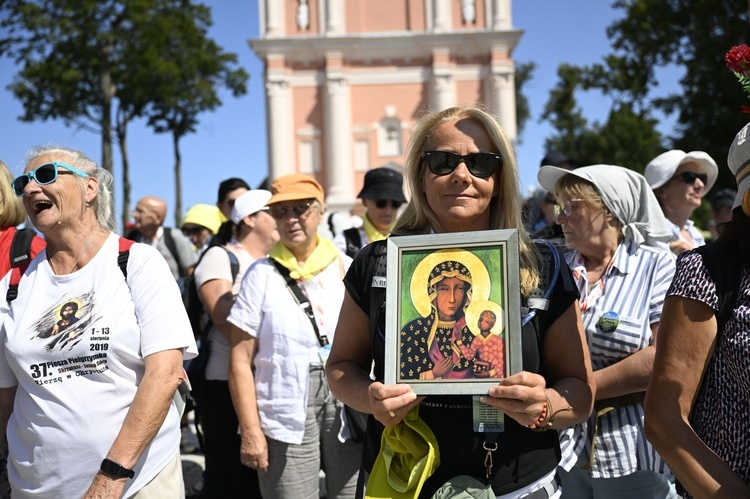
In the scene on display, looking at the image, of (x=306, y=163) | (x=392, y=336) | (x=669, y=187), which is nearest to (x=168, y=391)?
(x=392, y=336)

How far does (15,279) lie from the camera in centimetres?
345

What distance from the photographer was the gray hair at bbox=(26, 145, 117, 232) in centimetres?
340

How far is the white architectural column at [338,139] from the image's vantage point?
38.4 m

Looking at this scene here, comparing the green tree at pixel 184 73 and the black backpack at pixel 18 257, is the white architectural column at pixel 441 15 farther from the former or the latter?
the black backpack at pixel 18 257

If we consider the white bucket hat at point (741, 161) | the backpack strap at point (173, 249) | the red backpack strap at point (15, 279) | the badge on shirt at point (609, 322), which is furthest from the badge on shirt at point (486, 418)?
the backpack strap at point (173, 249)

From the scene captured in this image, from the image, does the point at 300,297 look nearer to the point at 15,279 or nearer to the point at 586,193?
the point at 15,279

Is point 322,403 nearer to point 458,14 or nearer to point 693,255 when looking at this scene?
point 693,255

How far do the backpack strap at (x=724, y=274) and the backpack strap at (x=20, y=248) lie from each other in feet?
9.93

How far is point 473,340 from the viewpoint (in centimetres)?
230

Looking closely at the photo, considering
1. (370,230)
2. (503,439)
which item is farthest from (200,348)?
(503,439)

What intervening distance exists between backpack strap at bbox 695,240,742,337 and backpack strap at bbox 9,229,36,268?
3028 mm

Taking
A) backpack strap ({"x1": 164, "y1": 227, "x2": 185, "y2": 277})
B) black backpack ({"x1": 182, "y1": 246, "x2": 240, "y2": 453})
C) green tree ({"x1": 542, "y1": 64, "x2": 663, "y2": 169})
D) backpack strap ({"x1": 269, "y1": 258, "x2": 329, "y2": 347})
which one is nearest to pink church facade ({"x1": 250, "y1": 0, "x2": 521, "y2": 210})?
green tree ({"x1": 542, "y1": 64, "x2": 663, "y2": 169})

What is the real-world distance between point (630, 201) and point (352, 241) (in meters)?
2.70

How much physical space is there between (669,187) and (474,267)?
3.83m
